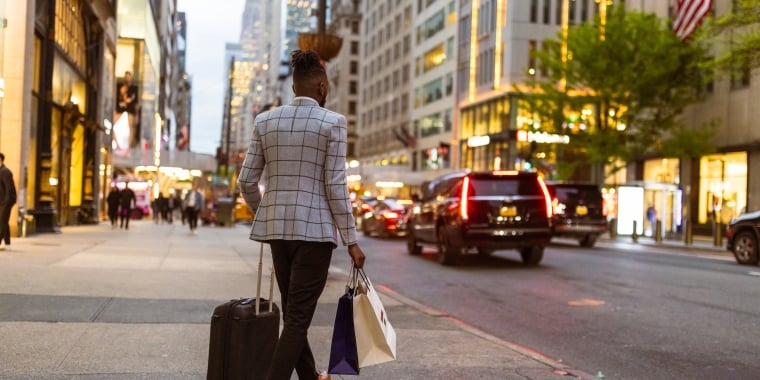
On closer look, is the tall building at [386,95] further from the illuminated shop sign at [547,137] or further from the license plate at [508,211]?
the license plate at [508,211]

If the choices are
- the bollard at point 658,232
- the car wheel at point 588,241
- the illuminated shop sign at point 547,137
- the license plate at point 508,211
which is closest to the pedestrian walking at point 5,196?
the license plate at point 508,211

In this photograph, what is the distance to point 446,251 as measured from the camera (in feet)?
53.5

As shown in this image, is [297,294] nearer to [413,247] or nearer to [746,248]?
[413,247]

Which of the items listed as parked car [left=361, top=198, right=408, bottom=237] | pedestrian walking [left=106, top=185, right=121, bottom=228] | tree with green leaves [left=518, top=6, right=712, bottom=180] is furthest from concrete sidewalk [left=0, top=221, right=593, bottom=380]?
tree with green leaves [left=518, top=6, right=712, bottom=180]

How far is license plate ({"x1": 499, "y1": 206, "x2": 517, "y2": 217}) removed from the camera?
51.0 ft

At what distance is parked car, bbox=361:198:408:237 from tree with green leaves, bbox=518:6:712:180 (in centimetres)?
1239

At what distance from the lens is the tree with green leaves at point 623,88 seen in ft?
114

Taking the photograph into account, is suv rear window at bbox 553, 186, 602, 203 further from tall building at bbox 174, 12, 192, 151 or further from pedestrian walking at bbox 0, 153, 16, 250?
tall building at bbox 174, 12, 192, 151

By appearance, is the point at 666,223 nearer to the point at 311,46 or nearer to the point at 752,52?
the point at 752,52

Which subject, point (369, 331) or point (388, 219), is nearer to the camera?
point (369, 331)

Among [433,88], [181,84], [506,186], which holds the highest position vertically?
[181,84]

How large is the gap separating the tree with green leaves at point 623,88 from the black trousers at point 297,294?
33.0 meters

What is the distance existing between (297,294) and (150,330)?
3.19 m

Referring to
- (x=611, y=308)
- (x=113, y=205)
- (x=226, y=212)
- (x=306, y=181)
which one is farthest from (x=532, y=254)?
(x=226, y=212)
